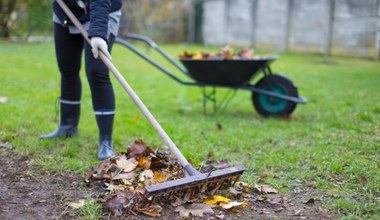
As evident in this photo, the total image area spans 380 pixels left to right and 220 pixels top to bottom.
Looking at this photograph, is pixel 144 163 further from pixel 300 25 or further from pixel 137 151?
pixel 300 25

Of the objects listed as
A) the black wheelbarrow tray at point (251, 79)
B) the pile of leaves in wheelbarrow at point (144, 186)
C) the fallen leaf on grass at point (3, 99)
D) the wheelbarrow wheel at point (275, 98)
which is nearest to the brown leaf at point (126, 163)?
the pile of leaves in wheelbarrow at point (144, 186)

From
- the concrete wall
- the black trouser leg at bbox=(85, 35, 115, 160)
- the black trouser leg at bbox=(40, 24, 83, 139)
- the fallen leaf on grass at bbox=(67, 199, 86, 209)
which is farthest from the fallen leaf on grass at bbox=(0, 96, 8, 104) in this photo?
the concrete wall

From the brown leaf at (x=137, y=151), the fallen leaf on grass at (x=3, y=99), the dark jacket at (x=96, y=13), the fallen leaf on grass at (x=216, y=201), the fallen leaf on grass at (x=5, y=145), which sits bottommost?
the fallen leaf on grass at (x=216, y=201)

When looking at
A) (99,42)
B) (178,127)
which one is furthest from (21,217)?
(178,127)

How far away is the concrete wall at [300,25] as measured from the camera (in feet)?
41.4

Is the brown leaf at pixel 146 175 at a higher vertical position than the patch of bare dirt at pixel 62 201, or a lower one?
higher

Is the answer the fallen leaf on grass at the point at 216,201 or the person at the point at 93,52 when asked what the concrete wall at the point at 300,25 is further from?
the fallen leaf on grass at the point at 216,201

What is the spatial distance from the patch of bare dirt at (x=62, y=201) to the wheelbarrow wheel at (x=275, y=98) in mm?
2295

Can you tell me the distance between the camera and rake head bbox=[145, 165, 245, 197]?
2529mm

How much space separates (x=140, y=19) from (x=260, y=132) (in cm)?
1144

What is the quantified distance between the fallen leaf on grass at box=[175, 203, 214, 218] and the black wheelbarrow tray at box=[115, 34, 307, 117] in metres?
2.57

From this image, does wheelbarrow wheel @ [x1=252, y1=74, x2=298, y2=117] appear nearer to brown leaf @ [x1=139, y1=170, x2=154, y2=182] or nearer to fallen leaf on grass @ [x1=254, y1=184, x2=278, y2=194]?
fallen leaf on grass @ [x1=254, y1=184, x2=278, y2=194]


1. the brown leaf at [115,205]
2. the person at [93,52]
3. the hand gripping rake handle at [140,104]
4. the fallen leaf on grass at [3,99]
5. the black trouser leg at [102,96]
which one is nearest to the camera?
the brown leaf at [115,205]

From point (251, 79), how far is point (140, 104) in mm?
2464
